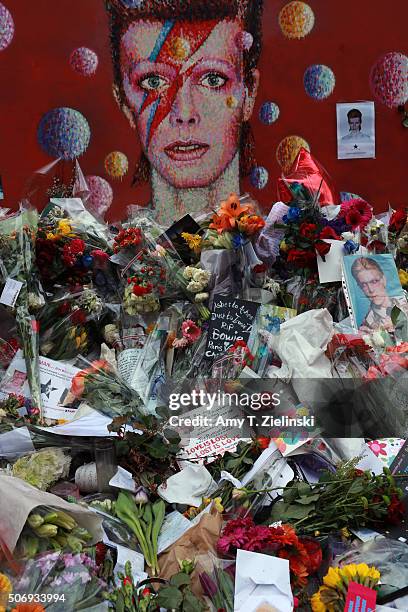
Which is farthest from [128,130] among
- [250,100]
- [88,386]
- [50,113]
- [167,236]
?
[88,386]

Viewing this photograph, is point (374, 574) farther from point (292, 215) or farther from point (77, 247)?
point (77, 247)

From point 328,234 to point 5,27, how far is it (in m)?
3.32

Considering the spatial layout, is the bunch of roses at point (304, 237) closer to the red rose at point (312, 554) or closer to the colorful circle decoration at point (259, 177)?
the red rose at point (312, 554)

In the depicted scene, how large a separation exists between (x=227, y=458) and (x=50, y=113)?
3.57 m

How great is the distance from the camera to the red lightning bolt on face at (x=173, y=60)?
4723 mm

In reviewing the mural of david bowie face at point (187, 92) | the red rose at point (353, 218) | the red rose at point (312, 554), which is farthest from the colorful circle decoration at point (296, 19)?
the red rose at point (312, 554)

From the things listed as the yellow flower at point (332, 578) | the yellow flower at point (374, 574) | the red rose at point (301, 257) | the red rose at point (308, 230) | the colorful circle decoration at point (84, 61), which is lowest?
the yellow flower at point (332, 578)

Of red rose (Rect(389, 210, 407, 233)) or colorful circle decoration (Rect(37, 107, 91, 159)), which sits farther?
colorful circle decoration (Rect(37, 107, 91, 159))

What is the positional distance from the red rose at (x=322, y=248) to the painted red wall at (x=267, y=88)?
2.44m

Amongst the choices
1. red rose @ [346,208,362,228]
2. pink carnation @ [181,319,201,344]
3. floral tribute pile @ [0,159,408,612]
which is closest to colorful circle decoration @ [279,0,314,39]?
floral tribute pile @ [0,159,408,612]

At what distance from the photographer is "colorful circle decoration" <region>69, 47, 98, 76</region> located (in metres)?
4.75

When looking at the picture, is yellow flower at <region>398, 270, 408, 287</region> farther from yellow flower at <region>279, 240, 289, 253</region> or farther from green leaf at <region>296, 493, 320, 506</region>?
green leaf at <region>296, 493, 320, 506</region>

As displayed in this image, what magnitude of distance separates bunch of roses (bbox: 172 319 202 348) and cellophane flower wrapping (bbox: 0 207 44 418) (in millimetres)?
506

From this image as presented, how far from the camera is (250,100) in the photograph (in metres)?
4.82
